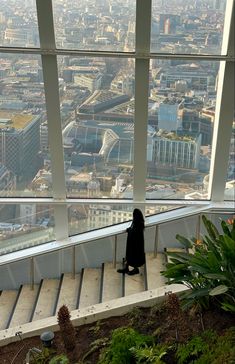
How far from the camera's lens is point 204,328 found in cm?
445

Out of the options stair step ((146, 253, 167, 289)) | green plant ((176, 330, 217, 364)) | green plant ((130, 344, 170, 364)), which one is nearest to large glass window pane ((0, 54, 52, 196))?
stair step ((146, 253, 167, 289))

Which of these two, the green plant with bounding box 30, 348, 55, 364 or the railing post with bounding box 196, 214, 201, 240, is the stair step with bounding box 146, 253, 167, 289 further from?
the green plant with bounding box 30, 348, 55, 364

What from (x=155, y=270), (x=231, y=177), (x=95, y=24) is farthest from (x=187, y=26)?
(x=155, y=270)

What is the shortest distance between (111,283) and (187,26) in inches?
162

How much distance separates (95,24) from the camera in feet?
21.7

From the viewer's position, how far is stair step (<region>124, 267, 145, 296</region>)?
711 centimetres

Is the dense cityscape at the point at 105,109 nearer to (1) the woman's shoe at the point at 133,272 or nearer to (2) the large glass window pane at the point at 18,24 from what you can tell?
(2) the large glass window pane at the point at 18,24

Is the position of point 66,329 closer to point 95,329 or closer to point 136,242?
point 95,329

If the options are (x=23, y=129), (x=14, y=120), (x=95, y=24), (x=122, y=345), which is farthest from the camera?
(x=23, y=129)

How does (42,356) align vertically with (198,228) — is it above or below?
above

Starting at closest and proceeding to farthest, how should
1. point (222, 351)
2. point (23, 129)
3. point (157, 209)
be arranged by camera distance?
1. point (222, 351)
2. point (23, 129)
3. point (157, 209)

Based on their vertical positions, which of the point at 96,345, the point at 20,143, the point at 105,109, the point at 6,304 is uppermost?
the point at 105,109

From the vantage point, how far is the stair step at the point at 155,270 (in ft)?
23.5

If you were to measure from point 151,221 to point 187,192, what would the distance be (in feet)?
2.66
